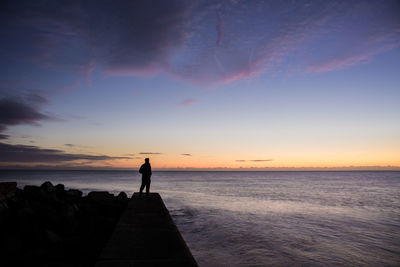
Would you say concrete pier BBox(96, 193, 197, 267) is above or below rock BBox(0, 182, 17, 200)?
below

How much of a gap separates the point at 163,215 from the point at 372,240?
32.0ft

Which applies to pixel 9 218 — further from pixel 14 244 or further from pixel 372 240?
pixel 372 240

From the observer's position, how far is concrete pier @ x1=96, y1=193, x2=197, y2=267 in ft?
14.2

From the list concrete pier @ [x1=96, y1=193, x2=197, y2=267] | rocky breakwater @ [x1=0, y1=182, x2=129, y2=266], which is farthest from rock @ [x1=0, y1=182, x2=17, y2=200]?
concrete pier @ [x1=96, y1=193, x2=197, y2=267]

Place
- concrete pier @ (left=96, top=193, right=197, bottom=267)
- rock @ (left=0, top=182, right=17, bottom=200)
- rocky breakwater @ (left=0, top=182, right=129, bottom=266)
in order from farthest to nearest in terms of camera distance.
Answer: rock @ (left=0, top=182, right=17, bottom=200) < rocky breakwater @ (left=0, top=182, right=129, bottom=266) < concrete pier @ (left=96, top=193, right=197, bottom=267)

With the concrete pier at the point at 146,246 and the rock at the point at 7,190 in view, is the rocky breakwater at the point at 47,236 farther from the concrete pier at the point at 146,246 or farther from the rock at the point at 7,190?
the concrete pier at the point at 146,246

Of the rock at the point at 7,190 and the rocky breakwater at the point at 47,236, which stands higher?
the rock at the point at 7,190

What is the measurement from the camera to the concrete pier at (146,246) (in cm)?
432

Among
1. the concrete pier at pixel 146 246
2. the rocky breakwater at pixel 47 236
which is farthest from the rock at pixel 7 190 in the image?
the concrete pier at pixel 146 246

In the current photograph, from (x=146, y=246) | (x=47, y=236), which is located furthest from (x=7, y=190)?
(x=146, y=246)

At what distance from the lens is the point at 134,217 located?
27.1ft

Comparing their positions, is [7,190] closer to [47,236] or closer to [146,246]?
[47,236]

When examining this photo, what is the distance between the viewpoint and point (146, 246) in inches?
204

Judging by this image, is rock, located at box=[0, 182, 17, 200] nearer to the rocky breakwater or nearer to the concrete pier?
the rocky breakwater
